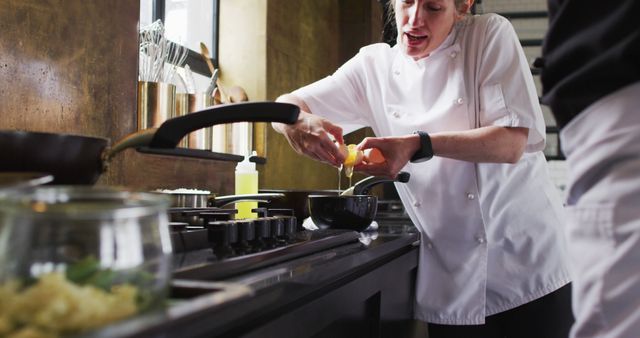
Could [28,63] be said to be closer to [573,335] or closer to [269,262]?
[269,262]

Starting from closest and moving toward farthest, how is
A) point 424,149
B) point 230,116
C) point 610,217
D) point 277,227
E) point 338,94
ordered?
point 610,217 → point 230,116 → point 277,227 → point 424,149 → point 338,94

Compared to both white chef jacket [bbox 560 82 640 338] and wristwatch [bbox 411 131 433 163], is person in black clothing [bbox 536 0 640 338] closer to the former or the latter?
white chef jacket [bbox 560 82 640 338]

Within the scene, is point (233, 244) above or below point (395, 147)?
below

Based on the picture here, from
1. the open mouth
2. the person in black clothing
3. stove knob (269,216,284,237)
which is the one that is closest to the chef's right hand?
the open mouth

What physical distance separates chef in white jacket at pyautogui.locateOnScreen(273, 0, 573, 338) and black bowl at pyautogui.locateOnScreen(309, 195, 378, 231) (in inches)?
4.3

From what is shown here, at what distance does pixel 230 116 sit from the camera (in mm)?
946

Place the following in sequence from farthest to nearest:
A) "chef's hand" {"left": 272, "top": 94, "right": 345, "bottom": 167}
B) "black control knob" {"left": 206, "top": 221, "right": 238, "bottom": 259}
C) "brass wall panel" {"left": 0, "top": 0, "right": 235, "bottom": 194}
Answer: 1. "chef's hand" {"left": 272, "top": 94, "right": 345, "bottom": 167}
2. "brass wall panel" {"left": 0, "top": 0, "right": 235, "bottom": 194}
3. "black control knob" {"left": 206, "top": 221, "right": 238, "bottom": 259}

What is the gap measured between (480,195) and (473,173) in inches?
2.6

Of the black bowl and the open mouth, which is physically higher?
the open mouth

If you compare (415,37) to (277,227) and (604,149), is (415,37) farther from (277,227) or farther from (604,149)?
(604,149)

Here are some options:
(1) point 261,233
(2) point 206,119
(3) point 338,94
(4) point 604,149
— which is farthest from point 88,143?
(3) point 338,94

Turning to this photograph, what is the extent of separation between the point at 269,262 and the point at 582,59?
0.58m

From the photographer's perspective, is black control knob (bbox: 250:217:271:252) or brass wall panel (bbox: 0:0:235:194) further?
brass wall panel (bbox: 0:0:235:194)

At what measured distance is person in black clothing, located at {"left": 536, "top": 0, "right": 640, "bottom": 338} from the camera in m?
0.83
